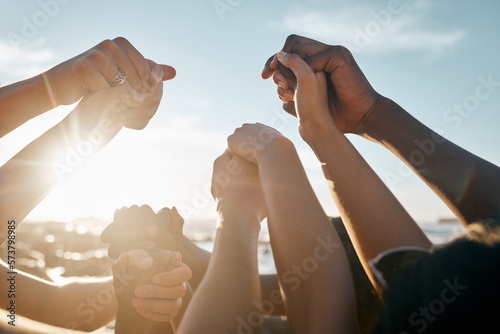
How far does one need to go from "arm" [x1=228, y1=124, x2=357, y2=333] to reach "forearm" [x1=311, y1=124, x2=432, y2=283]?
0.52ft

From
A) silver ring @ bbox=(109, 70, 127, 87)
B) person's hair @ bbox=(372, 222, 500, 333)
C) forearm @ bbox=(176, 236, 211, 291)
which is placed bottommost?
person's hair @ bbox=(372, 222, 500, 333)

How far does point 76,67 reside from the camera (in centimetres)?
160

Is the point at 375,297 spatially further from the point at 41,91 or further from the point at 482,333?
the point at 41,91

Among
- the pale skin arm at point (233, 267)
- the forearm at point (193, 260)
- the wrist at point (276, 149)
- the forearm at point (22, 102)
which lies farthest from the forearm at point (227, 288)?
the forearm at point (22, 102)

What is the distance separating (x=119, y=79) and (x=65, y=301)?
1.12 m

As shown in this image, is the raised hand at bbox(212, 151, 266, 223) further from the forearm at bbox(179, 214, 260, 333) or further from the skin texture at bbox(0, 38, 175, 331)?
the skin texture at bbox(0, 38, 175, 331)

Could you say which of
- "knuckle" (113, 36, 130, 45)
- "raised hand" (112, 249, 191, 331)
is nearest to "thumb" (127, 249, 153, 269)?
"raised hand" (112, 249, 191, 331)

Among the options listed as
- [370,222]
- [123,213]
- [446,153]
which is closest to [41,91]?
[123,213]

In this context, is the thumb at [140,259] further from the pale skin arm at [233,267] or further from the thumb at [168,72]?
the thumb at [168,72]

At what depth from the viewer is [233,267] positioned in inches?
54.7

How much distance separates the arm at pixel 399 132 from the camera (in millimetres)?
1518

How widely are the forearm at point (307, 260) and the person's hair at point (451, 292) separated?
1.52ft

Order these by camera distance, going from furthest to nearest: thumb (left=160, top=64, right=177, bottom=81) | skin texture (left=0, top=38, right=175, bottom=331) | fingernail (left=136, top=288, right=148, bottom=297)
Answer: thumb (left=160, top=64, right=177, bottom=81), skin texture (left=0, top=38, right=175, bottom=331), fingernail (left=136, top=288, right=148, bottom=297)

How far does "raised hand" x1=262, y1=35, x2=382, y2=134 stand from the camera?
194cm
